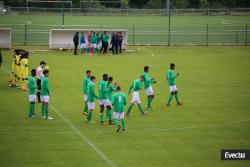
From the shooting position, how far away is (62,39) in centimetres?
4853

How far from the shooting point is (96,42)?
4662 cm

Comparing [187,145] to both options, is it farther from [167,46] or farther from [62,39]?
[167,46]

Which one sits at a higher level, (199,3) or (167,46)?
(199,3)

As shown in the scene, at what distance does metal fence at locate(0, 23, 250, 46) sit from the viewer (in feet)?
185

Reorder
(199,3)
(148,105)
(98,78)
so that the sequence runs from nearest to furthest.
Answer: (148,105), (98,78), (199,3)

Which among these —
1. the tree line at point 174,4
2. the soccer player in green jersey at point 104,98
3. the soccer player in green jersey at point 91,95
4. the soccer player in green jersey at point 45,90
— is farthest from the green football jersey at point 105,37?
the tree line at point 174,4

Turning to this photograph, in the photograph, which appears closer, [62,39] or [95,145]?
[95,145]

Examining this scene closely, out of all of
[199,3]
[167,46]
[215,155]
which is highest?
[199,3]

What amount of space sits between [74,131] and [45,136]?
128 cm

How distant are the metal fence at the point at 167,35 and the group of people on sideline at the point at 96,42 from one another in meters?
7.00

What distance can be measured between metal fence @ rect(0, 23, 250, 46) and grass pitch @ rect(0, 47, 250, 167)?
1718 cm

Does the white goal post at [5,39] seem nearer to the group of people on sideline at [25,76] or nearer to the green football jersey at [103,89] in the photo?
the group of people on sideline at [25,76]

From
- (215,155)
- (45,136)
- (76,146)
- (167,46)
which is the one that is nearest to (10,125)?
(45,136)

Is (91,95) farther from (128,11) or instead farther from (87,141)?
(128,11)
